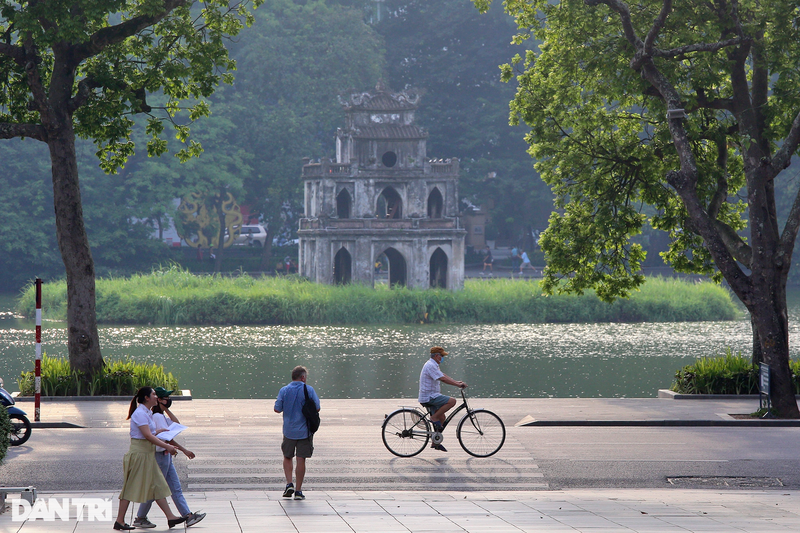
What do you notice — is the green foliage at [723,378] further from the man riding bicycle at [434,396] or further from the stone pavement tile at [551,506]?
the stone pavement tile at [551,506]

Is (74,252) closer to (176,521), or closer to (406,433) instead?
(406,433)

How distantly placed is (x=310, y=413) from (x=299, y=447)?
41 cm

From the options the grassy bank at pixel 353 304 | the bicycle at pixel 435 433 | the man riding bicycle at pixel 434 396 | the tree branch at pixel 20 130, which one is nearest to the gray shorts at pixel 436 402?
the man riding bicycle at pixel 434 396

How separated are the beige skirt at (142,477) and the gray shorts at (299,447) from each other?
2167 mm

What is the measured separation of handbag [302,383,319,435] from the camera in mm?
11148

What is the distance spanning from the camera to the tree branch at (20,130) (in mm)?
19047

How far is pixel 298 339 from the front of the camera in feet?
126

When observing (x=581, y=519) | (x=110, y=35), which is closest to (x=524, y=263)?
(x=110, y=35)

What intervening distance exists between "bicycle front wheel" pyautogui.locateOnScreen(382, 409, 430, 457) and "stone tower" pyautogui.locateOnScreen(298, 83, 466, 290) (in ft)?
121

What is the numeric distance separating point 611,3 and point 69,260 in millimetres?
11703

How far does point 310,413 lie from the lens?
36.7 feet

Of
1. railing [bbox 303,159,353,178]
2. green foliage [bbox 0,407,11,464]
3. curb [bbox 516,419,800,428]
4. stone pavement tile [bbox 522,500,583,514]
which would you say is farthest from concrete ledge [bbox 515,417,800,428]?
railing [bbox 303,159,353,178]

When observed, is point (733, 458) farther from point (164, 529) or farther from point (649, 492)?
point (164, 529)

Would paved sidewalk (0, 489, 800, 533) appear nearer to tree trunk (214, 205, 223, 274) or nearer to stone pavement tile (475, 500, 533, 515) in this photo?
stone pavement tile (475, 500, 533, 515)
